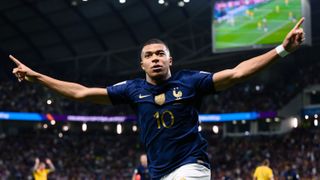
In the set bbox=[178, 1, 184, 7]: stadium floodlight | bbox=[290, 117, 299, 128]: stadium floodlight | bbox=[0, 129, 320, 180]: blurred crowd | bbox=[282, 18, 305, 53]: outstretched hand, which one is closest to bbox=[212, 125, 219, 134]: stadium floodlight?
bbox=[0, 129, 320, 180]: blurred crowd

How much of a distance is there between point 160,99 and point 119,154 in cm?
3683

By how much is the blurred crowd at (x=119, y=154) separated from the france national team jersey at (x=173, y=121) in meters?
25.9

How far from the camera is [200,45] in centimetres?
3966

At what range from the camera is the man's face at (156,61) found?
4.61 metres

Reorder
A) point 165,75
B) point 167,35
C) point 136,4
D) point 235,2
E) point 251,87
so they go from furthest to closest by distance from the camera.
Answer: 1. point 251,87
2. point 167,35
3. point 136,4
4. point 235,2
5. point 165,75

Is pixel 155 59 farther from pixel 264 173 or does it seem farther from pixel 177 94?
pixel 264 173

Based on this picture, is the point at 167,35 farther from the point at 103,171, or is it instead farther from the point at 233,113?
the point at 103,171

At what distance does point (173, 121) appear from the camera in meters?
4.57

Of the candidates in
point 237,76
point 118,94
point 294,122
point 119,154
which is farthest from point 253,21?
point 237,76

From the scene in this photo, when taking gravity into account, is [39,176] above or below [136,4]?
below

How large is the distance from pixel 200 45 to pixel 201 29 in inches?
74.7

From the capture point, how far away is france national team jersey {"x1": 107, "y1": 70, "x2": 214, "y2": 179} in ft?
15.0

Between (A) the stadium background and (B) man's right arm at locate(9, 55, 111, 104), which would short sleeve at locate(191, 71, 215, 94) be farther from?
(A) the stadium background

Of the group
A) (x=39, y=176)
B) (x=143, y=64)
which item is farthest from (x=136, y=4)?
(x=143, y=64)
